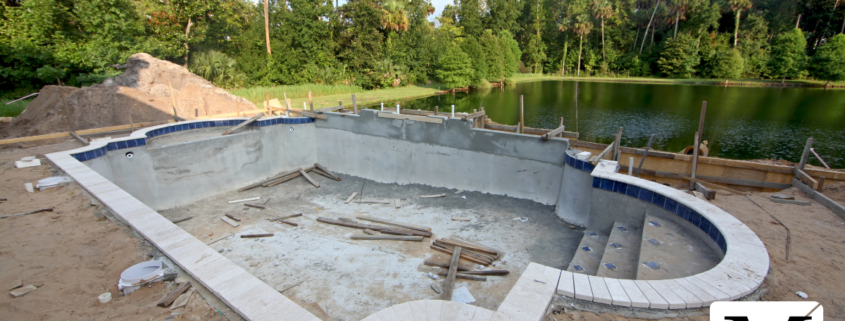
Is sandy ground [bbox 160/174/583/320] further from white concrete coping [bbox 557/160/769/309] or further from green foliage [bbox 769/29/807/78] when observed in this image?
green foliage [bbox 769/29/807/78]

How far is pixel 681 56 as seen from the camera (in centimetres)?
4847

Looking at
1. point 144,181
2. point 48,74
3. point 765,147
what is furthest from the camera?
point 48,74

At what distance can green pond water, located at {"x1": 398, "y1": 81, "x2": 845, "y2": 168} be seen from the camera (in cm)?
1753

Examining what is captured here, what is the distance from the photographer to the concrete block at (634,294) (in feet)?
10.4

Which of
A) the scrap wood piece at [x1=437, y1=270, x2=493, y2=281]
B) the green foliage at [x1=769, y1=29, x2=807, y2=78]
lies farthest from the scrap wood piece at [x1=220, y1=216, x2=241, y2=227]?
the green foliage at [x1=769, y1=29, x2=807, y2=78]

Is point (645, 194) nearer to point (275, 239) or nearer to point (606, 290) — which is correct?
point (606, 290)

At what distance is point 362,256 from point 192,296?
391 cm

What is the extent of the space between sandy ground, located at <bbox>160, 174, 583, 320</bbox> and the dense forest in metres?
20.1

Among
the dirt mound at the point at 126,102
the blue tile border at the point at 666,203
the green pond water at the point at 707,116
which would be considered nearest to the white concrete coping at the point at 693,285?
the blue tile border at the point at 666,203

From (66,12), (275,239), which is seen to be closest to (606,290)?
(275,239)

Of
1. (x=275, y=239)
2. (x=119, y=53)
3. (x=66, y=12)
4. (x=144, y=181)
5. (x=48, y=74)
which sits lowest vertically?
(x=275, y=239)

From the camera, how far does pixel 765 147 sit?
17.2 meters

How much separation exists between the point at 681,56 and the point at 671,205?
5463cm

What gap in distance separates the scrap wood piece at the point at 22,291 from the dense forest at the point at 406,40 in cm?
2413
